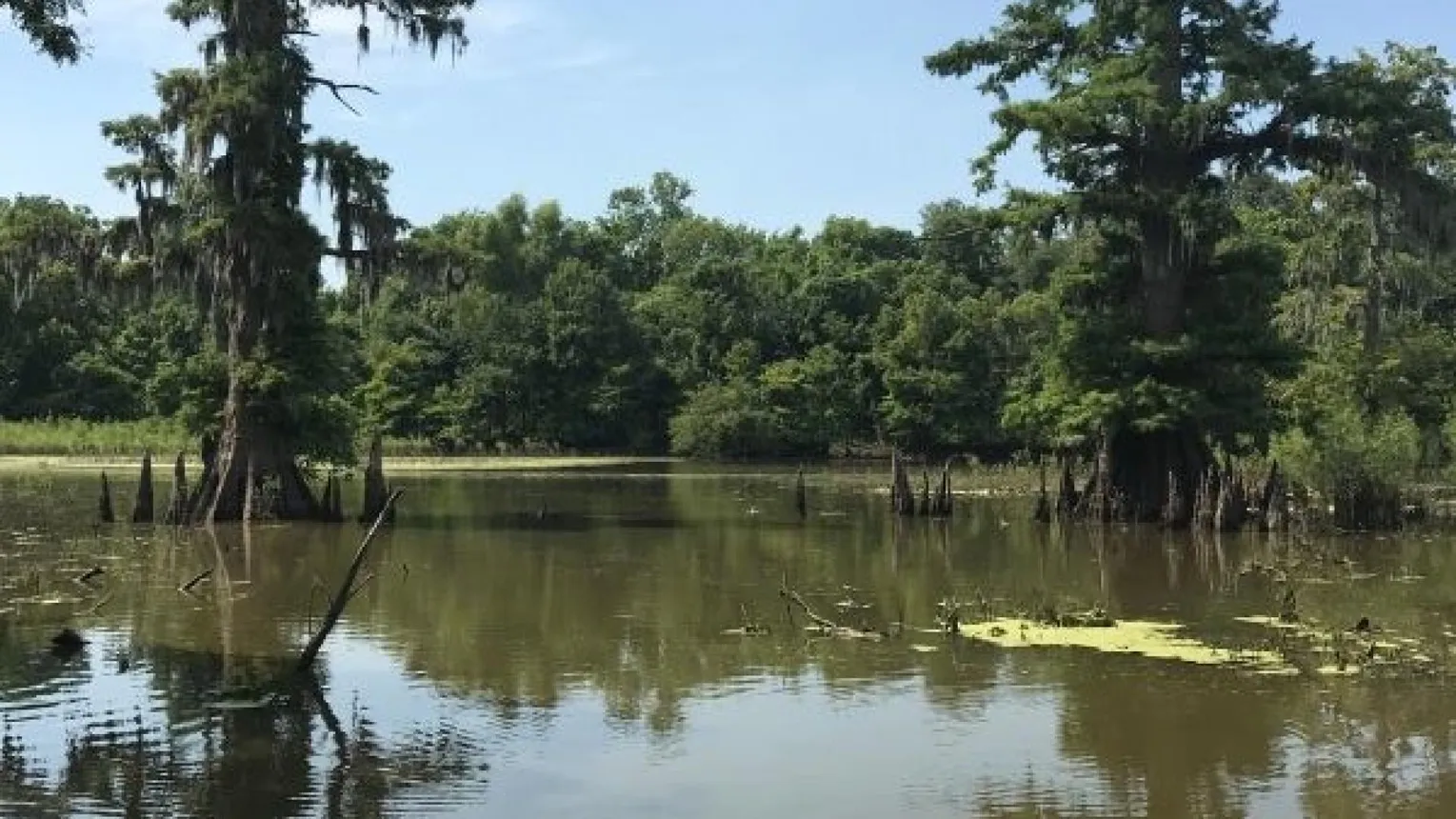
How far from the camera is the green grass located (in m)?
53.1

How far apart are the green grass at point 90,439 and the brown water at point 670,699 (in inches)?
1355

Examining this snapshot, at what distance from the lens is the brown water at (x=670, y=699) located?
8242mm

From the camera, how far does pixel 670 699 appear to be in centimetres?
1097

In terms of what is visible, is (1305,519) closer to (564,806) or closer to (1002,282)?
(564,806)

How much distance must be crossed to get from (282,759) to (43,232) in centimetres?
2112

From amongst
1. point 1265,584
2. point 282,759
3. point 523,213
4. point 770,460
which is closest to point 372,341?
point 523,213

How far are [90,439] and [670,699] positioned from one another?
48980 millimetres

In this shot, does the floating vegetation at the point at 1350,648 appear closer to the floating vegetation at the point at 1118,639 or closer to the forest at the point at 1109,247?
the floating vegetation at the point at 1118,639

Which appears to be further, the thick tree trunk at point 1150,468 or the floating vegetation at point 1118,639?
the thick tree trunk at point 1150,468

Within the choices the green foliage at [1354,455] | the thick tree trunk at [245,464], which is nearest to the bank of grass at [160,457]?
the green foliage at [1354,455]

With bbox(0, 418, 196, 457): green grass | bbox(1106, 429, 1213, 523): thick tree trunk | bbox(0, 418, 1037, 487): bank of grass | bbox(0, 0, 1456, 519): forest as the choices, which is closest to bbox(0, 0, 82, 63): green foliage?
bbox(0, 0, 1456, 519): forest

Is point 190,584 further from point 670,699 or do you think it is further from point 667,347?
point 667,347

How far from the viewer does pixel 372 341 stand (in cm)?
6725

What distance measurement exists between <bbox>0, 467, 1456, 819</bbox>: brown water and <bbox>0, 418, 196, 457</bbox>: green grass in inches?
1355
